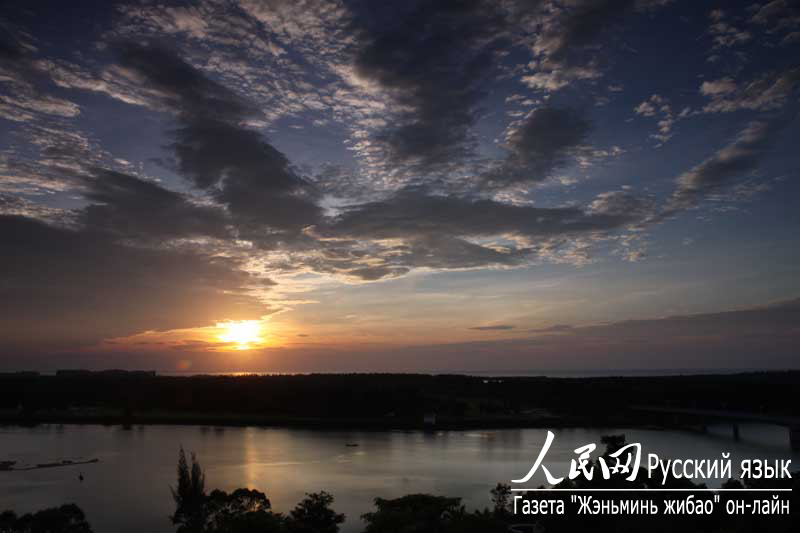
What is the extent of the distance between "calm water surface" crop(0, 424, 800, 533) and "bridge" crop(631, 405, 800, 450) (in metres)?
1.53

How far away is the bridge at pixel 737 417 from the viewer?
1878 inches

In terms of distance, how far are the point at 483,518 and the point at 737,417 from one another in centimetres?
5519

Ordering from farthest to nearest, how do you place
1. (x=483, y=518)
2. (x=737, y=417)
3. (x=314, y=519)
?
1. (x=737, y=417)
2. (x=314, y=519)
3. (x=483, y=518)

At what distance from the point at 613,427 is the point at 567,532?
185ft

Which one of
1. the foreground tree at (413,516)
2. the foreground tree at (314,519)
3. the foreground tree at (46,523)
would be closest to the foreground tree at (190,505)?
the foreground tree at (314,519)

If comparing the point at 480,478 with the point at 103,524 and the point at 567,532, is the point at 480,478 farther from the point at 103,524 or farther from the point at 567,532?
the point at 567,532

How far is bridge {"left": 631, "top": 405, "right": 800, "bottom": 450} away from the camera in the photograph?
47706 millimetres

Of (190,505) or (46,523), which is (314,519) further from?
(190,505)

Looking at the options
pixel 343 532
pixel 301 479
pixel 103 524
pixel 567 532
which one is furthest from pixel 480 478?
pixel 567 532

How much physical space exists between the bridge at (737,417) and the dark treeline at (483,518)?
39.3 metres

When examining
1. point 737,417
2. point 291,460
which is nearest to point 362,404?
point 291,460

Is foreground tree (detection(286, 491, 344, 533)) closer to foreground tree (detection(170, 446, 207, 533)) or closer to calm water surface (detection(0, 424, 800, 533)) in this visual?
foreground tree (detection(170, 446, 207, 533))

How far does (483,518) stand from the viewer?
41.4 feet

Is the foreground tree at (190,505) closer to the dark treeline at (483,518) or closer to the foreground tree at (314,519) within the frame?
the dark treeline at (483,518)
